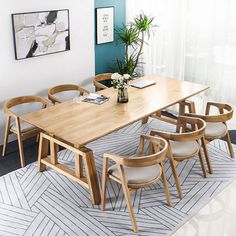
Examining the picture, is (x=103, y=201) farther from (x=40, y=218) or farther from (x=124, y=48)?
(x=124, y=48)

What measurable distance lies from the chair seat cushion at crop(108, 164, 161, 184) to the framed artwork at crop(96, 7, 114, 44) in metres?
2.99

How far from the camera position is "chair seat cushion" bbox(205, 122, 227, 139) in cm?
431

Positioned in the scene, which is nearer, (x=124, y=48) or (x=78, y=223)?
(x=78, y=223)

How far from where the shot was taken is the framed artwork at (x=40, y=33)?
474 cm

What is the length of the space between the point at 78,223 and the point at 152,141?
106 cm

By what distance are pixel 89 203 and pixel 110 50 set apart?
3.20 m

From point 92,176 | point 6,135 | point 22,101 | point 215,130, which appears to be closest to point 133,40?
point 22,101

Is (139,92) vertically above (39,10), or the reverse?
(39,10)

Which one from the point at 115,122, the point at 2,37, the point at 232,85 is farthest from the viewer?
the point at 232,85

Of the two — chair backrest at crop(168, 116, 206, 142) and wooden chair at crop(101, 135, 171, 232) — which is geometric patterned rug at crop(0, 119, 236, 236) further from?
chair backrest at crop(168, 116, 206, 142)

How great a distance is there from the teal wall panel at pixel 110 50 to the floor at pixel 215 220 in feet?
10.2

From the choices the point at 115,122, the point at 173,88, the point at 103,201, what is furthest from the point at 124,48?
the point at 103,201

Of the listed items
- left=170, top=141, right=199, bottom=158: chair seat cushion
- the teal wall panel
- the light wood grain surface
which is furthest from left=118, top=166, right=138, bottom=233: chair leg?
the teal wall panel

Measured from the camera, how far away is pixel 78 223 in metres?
3.50
